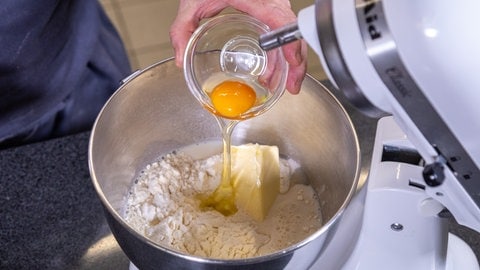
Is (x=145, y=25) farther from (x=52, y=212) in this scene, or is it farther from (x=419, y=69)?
(x=419, y=69)

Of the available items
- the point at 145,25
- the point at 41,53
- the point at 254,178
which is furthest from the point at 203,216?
the point at 145,25

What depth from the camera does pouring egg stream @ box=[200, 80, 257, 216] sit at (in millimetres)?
798

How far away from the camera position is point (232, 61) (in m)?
0.84

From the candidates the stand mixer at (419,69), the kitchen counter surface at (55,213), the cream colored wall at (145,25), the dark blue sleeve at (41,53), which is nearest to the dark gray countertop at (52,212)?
the kitchen counter surface at (55,213)

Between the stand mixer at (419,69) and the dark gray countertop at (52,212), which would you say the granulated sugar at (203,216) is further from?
the stand mixer at (419,69)

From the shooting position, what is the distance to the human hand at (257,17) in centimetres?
75

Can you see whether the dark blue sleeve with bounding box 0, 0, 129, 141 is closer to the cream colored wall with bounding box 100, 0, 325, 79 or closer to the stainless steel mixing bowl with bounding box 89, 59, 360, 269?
the stainless steel mixing bowl with bounding box 89, 59, 360, 269

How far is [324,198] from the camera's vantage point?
88 cm

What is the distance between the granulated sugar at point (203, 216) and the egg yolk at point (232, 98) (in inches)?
5.3

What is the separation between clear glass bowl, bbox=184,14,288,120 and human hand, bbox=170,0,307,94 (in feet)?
0.04

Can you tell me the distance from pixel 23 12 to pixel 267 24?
1.38 feet

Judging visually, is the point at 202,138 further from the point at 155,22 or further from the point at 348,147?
the point at 155,22

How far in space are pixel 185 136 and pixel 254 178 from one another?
17 centimetres

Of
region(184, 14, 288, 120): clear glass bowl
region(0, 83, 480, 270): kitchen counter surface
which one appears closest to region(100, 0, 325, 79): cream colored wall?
region(0, 83, 480, 270): kitchen counter surface
